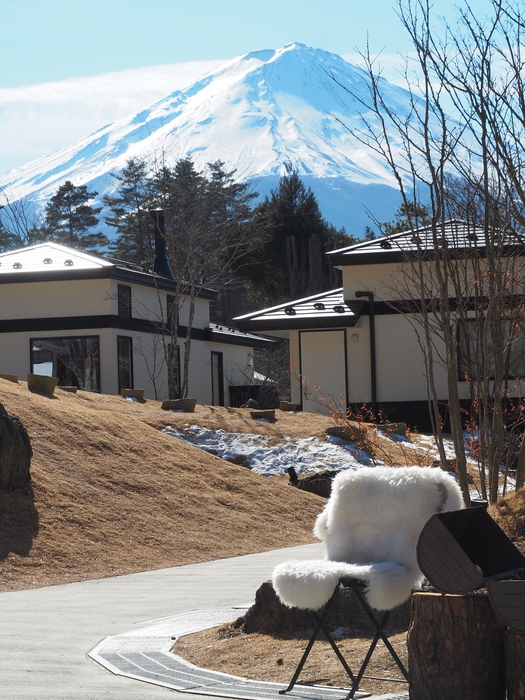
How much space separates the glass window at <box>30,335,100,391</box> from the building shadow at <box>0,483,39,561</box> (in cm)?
1509

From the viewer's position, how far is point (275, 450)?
1706cm

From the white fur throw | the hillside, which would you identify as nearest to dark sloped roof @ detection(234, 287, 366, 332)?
the hillside

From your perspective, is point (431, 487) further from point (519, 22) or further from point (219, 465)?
point (219, 465)

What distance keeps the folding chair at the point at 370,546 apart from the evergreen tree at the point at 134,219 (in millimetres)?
40046

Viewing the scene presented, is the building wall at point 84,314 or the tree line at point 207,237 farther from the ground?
the tree line at point 207,237

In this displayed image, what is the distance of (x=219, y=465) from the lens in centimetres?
1516

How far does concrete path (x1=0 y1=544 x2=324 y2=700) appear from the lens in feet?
14.9

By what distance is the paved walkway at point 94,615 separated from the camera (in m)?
4.55

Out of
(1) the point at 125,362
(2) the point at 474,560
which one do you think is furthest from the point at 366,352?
(2) the point at 474,560

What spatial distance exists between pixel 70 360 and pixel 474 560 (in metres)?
23.2

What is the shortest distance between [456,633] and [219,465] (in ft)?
37.7

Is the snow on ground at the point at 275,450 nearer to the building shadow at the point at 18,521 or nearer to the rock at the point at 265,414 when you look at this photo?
the rock at the point at 265,414

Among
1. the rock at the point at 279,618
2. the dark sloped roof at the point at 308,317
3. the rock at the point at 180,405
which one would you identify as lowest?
the rock at the point at 279,618

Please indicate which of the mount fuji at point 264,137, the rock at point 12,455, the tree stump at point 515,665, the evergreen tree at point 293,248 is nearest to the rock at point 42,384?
the rock at point 12,455
